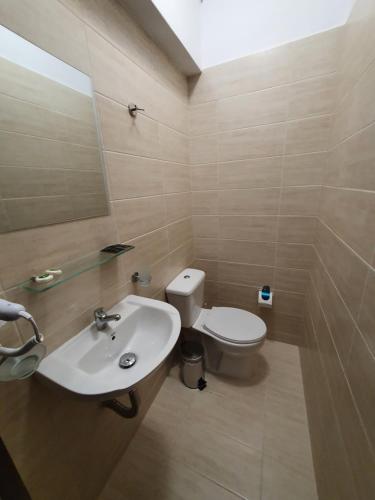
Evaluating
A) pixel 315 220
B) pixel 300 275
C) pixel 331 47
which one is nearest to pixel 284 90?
pixel 331 47

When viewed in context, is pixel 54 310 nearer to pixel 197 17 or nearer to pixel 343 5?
pixel 197 17

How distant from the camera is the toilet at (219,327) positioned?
1330 mm

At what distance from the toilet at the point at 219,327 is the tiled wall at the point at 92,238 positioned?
20cm

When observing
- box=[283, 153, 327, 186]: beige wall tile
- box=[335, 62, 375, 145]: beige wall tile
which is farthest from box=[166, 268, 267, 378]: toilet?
box=[335, 62, 375, 145]: beige wall tile

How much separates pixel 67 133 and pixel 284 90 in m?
1.34

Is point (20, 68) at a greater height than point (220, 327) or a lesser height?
greater

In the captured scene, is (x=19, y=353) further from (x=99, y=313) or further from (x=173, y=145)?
(x=173, y=145)

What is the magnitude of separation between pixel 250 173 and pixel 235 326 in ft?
3.72

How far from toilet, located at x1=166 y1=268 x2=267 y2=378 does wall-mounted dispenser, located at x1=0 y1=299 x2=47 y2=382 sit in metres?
0.91

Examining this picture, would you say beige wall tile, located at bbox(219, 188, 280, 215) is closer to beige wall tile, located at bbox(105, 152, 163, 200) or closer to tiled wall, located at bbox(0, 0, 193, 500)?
tiled wall, located at bbox(0, 0, 193, 500)

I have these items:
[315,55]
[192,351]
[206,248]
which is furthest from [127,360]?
[315,55]

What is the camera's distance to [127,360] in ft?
2.88

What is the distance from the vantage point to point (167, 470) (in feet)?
3.42

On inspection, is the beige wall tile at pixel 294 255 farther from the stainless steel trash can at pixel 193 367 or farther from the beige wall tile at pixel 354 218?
the stainless steel trash can at pixel 193 367
